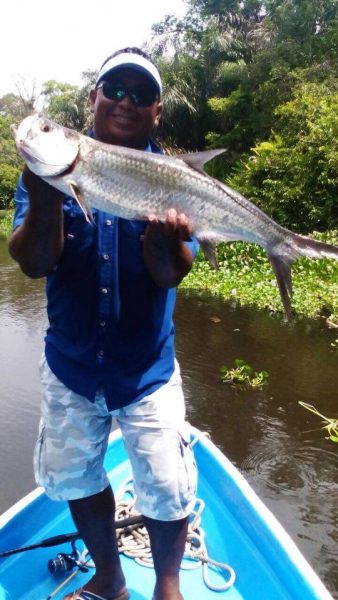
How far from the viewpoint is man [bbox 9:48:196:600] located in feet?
7.48

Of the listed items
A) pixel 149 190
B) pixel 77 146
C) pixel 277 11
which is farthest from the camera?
pixel 277 11

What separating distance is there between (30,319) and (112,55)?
8768mm

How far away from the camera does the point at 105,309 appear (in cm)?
230

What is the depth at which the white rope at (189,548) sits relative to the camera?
121 inches

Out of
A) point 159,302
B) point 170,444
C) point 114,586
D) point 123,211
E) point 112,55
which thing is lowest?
point 114,586

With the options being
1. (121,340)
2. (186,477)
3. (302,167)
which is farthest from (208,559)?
(302,167)

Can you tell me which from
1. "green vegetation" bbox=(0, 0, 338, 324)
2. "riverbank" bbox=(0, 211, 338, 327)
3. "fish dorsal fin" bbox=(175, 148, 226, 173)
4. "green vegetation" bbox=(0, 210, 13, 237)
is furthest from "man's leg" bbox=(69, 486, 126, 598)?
"green vegetation" bbox=(0, 210, 13, 237)

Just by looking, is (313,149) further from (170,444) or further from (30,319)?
(170,444)

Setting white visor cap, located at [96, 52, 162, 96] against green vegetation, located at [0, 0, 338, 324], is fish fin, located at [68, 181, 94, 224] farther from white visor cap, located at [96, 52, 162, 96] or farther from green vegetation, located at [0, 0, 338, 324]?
green vegetation, located at [0, 0, 338, 324]

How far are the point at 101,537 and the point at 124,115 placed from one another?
189 centimetres

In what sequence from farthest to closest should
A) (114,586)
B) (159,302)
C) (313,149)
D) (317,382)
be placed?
(313,149)
(317,382)
(114,586)
(159,302)

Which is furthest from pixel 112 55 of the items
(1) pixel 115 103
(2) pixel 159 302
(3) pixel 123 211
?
(2) pixel 159 302

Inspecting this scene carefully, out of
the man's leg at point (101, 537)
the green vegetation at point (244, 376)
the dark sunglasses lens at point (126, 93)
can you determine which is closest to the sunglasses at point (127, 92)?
the dark sunglasses lens at point (126, 93)

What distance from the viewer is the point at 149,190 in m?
2.24
